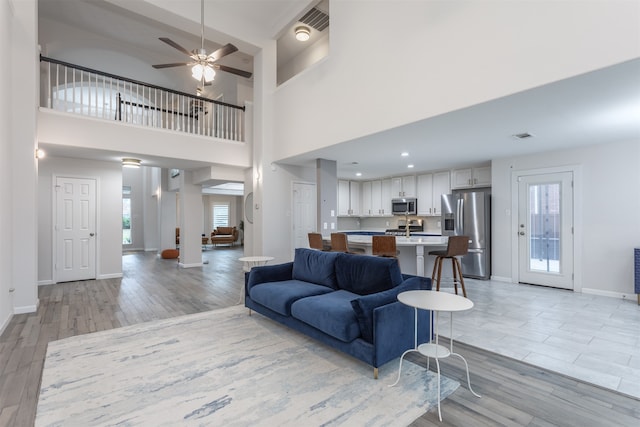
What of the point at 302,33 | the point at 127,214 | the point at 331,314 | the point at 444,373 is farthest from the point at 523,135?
the point at 127,214

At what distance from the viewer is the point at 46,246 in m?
5.86

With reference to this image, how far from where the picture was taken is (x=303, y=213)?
6855mm

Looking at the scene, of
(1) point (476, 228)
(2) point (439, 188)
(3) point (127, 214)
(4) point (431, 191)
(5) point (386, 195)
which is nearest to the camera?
(1) point (476, 228)

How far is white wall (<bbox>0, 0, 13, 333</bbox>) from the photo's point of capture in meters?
3.51

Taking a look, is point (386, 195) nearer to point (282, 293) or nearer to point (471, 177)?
point (471, 177)

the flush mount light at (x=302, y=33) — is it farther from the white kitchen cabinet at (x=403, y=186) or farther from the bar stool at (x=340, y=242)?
the bar stool at (x=340, y=242)

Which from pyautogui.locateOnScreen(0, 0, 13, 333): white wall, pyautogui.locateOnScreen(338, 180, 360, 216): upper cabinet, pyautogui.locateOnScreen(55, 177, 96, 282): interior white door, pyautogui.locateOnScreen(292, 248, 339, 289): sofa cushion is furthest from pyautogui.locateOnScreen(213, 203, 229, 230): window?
pyautogui.locateOnScreen(292, 248, 339, 289): sofa cushion

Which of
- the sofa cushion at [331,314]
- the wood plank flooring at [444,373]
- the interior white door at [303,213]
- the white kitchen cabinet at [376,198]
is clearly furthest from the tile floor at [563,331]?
the white kitchen cabinet at [376,198]

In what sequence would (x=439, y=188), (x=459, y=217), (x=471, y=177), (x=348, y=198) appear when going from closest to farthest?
1. (x=459, y=217)
2. (x=471, y=177)
3. (x=439, y=188)
4. (x=348, y=198)

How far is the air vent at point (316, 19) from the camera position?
19.3ft

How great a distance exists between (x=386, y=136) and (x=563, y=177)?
333cm

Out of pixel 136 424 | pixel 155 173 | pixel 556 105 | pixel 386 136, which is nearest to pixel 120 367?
pixel 136 424

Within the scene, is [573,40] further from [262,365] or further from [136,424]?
[136,424]

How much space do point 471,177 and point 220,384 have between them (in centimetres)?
635
